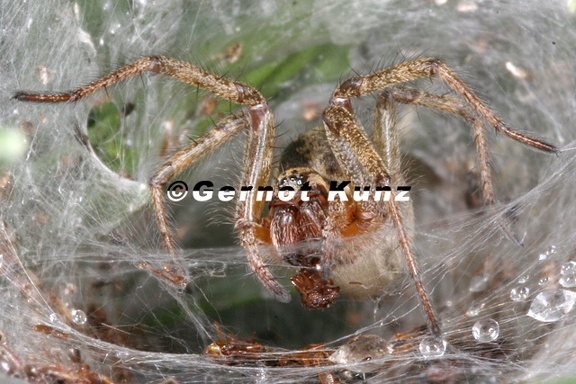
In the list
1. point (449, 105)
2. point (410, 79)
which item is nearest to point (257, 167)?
point (410, 79)

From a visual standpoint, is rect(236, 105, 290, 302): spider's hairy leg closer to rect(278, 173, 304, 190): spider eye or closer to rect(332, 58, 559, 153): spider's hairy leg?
rect(278, 173, 304, 190): spider eye

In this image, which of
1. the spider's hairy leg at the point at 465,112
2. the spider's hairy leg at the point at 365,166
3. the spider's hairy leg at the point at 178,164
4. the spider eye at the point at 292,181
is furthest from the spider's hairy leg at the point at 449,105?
the spider's hairy leg at the point at 178,164

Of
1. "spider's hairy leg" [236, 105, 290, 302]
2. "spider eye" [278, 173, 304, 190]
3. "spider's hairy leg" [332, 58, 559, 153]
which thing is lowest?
"spider eye" [278, 173, 304, 190]

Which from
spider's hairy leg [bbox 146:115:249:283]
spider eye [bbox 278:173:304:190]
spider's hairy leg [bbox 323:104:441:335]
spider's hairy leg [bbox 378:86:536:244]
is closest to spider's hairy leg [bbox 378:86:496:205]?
spider's hairy leg [bbox 378:86:536:244]

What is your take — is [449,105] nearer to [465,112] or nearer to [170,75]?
[465,112]

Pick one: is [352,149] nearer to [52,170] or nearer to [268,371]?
[268,371]
